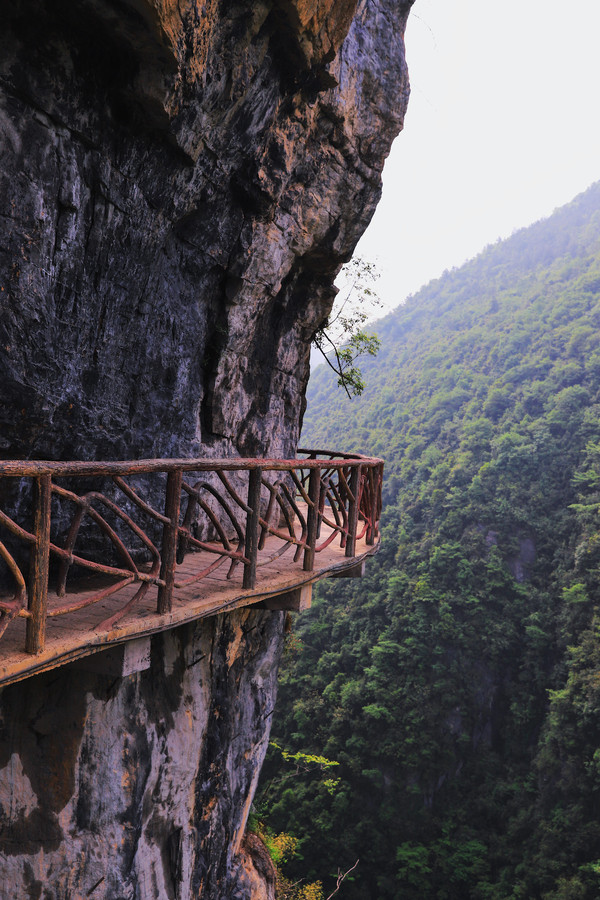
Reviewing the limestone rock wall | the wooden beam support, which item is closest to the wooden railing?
the wooden beam support

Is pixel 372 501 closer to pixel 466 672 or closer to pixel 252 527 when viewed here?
pixel 252 527

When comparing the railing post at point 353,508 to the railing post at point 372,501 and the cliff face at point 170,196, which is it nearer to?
the railing post at point 372,501

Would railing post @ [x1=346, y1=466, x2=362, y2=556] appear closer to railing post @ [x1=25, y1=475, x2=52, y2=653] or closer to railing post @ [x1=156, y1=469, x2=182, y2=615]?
railing post @ [x1=156, y1=469, x2=182, y2=615]

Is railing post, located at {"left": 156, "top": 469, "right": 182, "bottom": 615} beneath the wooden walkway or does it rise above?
above

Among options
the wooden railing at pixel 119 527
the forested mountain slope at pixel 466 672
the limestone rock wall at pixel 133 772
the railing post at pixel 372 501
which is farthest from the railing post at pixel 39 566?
the forested mountain slope at pixel 466 672

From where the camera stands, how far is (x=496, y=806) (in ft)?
74.3

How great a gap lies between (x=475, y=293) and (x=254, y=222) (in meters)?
76.2

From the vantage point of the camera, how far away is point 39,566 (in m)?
2.07

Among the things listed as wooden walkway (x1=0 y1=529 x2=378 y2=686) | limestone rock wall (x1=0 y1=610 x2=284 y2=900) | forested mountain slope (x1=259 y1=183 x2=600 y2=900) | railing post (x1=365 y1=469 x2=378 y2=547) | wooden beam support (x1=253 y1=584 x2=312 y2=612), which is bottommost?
forested mountain slope (x1=259 y1=183 x2=600 y2=900)

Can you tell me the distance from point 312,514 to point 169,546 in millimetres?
1233

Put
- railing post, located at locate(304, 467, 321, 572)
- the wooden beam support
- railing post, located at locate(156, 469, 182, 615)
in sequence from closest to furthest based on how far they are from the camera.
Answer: railing post, located at locate(156, 469, 182, 615), railing post, located at locate(304, 467, 321, 572), the wooden beam support

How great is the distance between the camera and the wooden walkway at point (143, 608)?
216 centimetres

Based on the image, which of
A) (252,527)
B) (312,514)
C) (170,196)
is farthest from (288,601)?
(170,196)

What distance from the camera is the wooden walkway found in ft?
7.09
